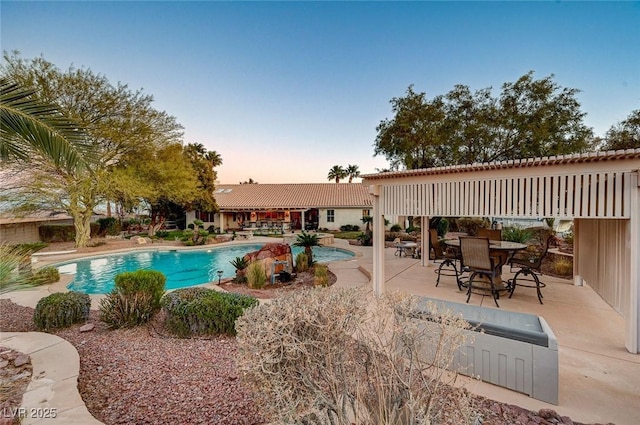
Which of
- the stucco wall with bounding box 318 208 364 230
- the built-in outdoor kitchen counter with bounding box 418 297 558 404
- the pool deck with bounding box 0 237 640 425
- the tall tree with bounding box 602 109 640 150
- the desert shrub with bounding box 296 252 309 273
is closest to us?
the pool deck with bounding box 0 237 640 425

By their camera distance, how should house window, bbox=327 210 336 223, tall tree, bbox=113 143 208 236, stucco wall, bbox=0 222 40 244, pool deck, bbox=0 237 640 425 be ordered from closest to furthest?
pool deck, bbox=0 237 640 425, stucco wall, bbox=0 222 40 244, tall tree, bbox=113 143 208 236, house window, bbox=327 210 336 223

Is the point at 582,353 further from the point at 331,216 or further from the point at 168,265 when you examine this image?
the point at 331,216

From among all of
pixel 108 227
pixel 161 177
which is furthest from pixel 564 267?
pixel 108 227

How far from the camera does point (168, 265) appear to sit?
48.1ft

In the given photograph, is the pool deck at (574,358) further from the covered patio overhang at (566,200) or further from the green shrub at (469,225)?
the green shrub at (469,225)

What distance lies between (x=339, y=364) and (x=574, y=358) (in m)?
3.98

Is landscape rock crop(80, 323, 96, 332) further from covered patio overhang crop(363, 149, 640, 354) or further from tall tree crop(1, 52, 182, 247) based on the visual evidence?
tall tree crop(1, 52, 182, 247)

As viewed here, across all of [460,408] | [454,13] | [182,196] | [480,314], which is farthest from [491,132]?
[182,196]

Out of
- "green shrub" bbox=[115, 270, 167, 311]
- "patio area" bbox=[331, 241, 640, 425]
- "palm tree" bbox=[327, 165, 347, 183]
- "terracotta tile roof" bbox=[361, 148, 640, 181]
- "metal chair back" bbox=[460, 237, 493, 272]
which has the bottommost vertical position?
"patio area" bbox=[331, 241, 640, 425]

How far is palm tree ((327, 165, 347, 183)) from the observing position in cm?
4322

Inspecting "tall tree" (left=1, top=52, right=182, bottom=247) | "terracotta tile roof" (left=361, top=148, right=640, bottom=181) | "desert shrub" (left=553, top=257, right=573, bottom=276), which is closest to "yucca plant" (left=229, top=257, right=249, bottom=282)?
"terracotta tile roof" (left=361, top=148, right=640, bottom=181)

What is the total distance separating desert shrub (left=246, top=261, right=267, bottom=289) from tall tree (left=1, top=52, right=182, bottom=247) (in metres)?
12.5

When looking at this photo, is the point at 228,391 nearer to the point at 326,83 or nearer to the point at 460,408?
the point at 460,408

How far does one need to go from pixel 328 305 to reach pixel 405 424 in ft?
3.14
